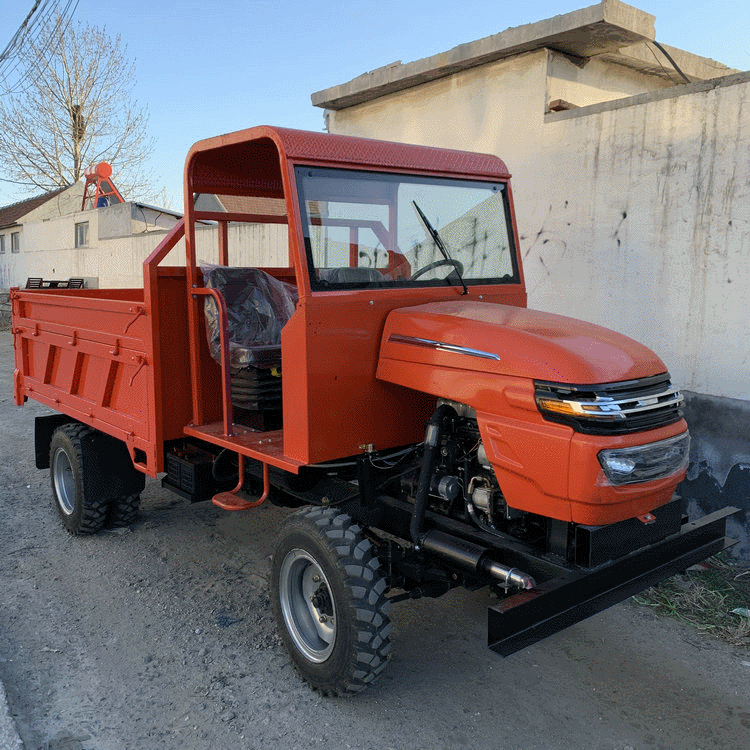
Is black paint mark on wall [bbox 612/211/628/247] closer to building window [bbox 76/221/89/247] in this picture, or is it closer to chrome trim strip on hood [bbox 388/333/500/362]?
chrome trim strip on hood [bbox 388/333/500/362]

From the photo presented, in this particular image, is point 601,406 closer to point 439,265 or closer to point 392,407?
point 392,407

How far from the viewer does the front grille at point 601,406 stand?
9.10 feet

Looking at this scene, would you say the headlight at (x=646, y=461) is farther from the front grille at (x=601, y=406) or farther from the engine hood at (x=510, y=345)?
the engine hood at (x=510, y=345)

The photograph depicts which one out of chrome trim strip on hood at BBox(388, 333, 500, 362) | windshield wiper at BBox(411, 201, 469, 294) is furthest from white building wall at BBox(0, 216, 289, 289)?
chrome trim strip on hood at BBox(388, 333, 500, 362)

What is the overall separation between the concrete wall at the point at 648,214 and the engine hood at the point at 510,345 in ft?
7.16

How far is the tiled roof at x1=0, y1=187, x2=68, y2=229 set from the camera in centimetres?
3243

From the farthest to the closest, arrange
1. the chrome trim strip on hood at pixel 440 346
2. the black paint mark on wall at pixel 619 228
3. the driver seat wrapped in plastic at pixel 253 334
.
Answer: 1. the black paint mark on wall at pixel 619 228
2. the driver seat wrapped in plastic at pixel 253 334
3. the chrome trim strip on hood at pixel 440 346

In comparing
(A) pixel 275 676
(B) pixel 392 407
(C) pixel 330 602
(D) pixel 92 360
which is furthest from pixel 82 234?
(C) pixel 330 602

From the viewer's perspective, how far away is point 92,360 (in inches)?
200

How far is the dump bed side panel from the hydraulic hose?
1.84 meters

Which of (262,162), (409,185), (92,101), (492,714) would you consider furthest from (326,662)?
(92,101)

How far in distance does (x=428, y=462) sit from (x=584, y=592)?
83 centimetres

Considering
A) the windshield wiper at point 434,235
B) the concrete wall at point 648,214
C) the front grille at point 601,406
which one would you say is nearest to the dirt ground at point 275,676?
the front grille at point 601,406

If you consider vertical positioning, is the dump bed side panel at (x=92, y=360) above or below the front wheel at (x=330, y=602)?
above
